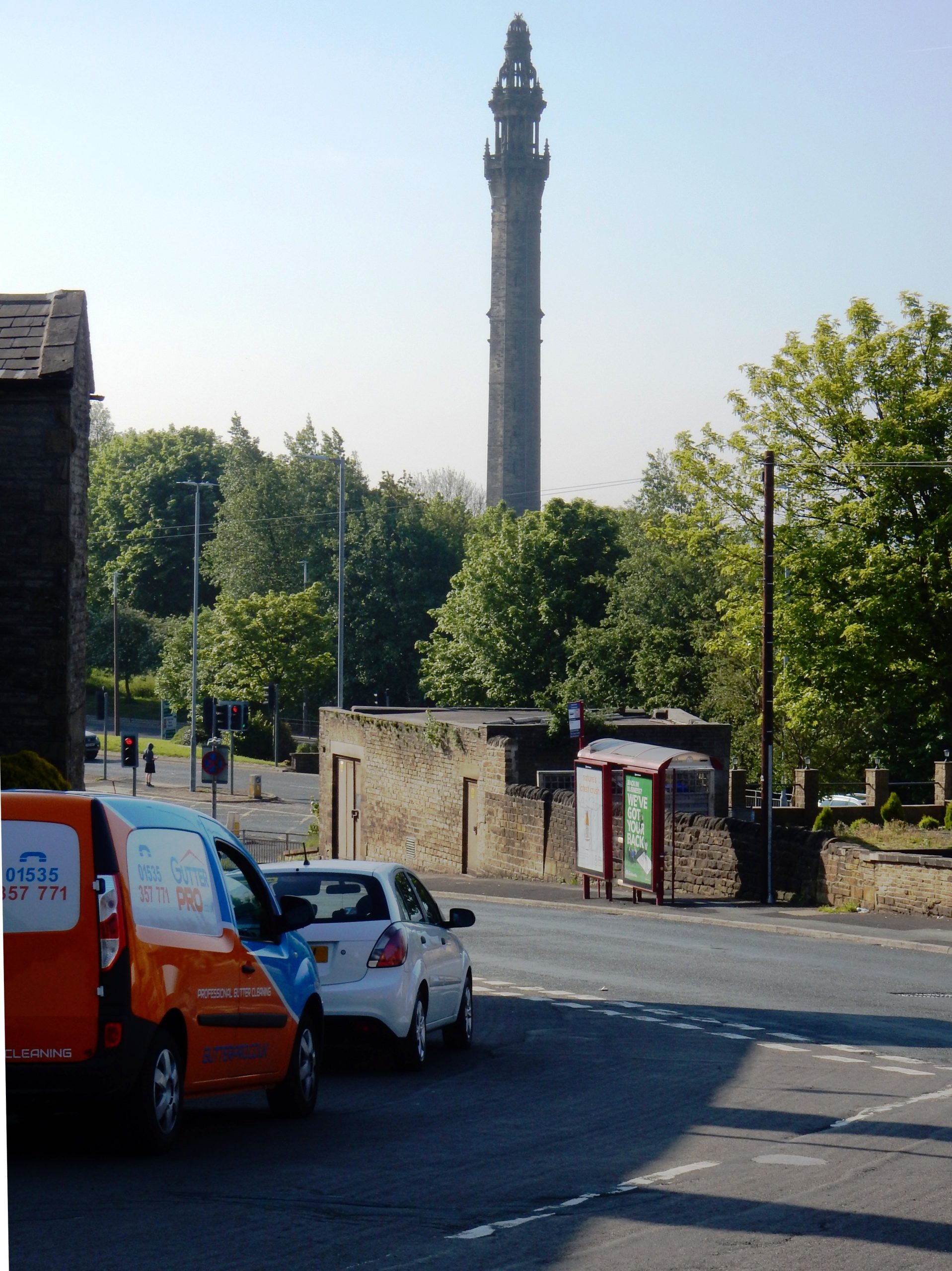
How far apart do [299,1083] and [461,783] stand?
30.8 m

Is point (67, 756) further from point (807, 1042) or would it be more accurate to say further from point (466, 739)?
point (466, 739)

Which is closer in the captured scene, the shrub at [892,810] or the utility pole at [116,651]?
the shrub at [892,810]

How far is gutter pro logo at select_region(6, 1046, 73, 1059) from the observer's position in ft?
23.8

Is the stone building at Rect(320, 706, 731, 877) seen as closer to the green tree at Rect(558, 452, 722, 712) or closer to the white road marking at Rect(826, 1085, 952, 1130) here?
the green tree at Rect(558, 452, 722, 712)

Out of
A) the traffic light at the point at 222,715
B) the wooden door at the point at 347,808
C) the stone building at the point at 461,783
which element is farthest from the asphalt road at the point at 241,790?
the traffic light at the point at 222,715

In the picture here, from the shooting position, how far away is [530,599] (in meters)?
71.7

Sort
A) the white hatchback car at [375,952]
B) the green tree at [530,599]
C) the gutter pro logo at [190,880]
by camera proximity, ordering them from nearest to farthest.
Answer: the gutter pro logo at [190,880] → the white hatchback car at [375,952] → the green tree at [530,599]

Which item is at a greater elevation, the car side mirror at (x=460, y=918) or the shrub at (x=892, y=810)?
the car side mirror at (x=460, y=918)

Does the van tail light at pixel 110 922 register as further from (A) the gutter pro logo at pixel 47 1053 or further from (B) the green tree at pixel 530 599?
(B) the green tree at pixel 530 599

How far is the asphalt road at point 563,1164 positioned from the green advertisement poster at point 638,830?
13563mm

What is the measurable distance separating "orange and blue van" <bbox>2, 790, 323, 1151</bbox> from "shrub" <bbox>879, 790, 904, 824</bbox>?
100ft

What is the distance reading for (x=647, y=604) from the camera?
220 ft

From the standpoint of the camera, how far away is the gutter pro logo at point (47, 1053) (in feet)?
23.8

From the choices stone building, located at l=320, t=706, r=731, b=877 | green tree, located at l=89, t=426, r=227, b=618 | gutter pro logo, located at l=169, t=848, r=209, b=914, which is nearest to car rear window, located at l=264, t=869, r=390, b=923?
gutter pro logo, located at l=169, t=848, r=209, b=914
